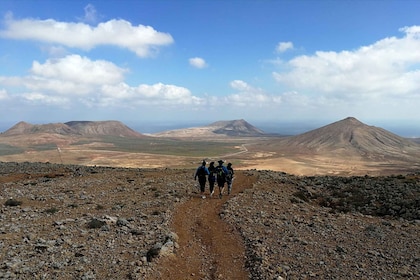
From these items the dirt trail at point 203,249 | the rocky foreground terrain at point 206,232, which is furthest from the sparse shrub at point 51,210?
the dirt trail at point 203,249

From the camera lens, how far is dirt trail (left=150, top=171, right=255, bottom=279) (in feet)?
38.7

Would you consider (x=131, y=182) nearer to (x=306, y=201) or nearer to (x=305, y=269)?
(x=306, y=201)

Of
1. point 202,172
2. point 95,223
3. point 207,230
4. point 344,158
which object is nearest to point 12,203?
point 95,223

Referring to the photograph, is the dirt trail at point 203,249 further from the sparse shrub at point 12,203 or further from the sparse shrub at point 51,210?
the sparse shrub at point 12,203

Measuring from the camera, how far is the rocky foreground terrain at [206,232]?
466 inches

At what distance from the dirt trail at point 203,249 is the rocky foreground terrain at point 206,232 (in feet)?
0.15

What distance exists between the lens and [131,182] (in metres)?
29.0

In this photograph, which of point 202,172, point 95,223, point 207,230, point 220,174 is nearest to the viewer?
point 95,223

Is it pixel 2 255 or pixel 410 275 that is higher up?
pixel 2 255

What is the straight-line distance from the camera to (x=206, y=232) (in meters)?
15.9

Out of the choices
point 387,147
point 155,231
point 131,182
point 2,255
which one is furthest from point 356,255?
point 387,147

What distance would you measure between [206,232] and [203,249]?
2.05m

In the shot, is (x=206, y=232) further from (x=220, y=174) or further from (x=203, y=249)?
(x=220, y=174)

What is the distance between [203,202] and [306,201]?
326 inches
